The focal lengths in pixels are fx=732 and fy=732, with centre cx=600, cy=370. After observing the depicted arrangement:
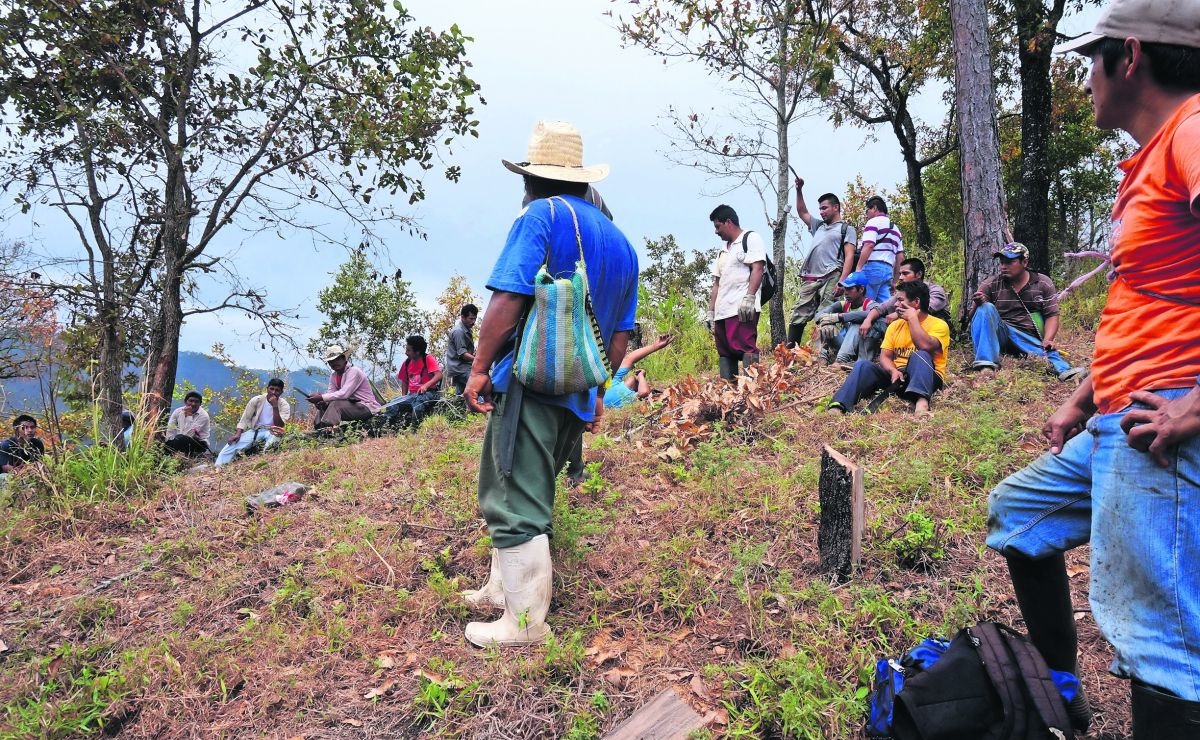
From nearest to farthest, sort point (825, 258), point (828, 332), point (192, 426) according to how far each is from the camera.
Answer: point (828, 332) → point (825, 258) → point (192, 426)

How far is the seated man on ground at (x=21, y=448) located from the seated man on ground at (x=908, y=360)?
6204mm

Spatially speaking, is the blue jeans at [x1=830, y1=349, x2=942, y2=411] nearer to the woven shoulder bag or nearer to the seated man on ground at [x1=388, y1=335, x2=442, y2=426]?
the woven shoulder bag

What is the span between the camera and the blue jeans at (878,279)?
7.57m

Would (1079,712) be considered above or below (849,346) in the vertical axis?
below

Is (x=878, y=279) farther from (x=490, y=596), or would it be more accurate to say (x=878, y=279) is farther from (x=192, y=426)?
(x=192, y=426)

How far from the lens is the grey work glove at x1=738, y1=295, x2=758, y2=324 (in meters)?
6.79

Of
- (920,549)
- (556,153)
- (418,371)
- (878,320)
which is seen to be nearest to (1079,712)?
(920,549)

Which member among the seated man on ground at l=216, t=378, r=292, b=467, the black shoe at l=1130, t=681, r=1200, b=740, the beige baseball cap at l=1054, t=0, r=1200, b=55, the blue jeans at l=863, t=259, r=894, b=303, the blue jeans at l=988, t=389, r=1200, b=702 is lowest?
the seated man on ground at l=216, t=378, r=292, b=467

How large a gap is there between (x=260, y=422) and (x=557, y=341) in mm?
8092

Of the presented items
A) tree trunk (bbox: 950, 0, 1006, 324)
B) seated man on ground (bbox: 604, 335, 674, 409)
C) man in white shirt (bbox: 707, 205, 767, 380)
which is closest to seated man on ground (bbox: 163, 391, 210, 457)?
seated man on ground (bbox: 604, 335, 674, 409)

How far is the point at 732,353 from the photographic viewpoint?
7.12 m

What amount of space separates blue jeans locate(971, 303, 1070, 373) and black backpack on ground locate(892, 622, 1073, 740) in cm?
484

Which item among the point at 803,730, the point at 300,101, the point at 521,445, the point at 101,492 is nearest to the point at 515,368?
the point at 521,445

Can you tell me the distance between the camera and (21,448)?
5941mm
